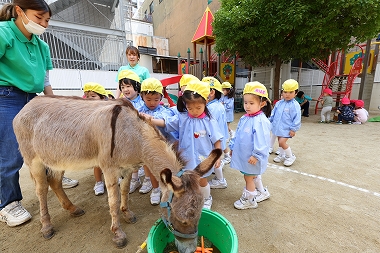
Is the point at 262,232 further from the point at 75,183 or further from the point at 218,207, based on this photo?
the point at 75,183

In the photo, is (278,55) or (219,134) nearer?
(219,134)

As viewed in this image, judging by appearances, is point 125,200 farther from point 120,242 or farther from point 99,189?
point 99,189

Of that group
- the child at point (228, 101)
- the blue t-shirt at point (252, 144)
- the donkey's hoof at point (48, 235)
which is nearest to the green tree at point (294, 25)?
the child at point (228, 101)

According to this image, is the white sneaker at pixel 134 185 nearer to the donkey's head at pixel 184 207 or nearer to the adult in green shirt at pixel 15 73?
the adult in green shirt at pixel 15 73

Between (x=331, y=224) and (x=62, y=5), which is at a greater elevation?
(x=62, y=5)

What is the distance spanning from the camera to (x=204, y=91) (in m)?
2.48

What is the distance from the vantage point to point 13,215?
263 cm

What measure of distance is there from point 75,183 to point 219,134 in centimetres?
306

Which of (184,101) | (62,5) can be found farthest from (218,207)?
(62,5)

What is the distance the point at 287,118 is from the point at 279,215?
2.42 metres

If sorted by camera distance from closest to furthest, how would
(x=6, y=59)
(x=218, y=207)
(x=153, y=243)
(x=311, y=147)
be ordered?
(x=153, y=243) < (x=6, y=59) < (x=218, y=207) < (x=311, y=147)

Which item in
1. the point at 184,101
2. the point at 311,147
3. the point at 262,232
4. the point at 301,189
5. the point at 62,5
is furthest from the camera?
the point at 62,5

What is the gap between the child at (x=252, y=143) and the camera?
2.70 metres

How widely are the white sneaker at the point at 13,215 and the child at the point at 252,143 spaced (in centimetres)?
311
